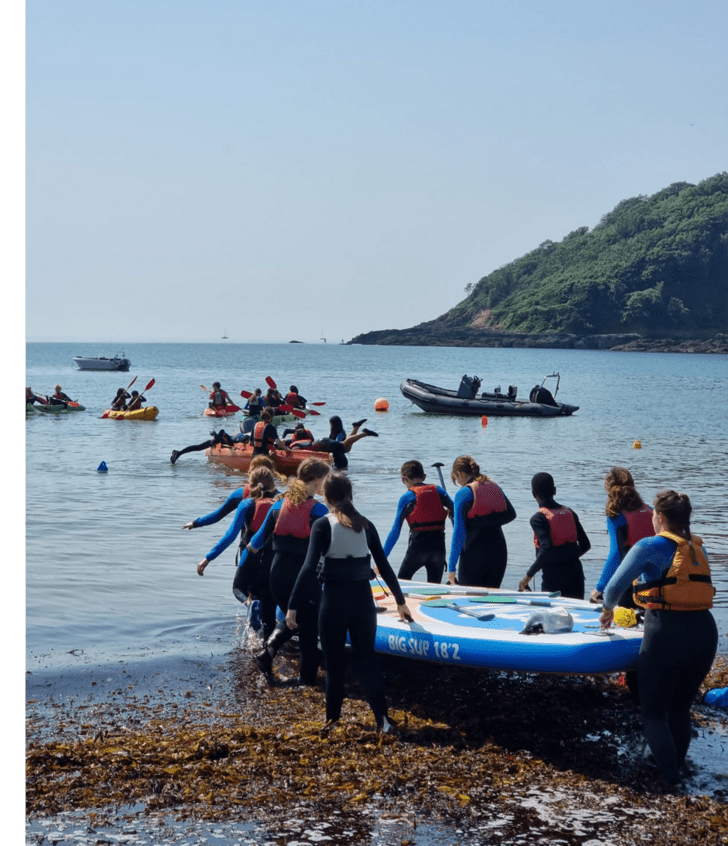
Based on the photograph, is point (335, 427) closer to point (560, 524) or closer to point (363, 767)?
point (560, 524)

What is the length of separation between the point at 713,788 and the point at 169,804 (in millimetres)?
2882

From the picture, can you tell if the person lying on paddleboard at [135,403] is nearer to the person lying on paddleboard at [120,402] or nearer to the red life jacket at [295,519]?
the person lying on paddleboard at [120,402]

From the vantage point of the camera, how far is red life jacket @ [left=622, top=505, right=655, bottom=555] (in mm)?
6748

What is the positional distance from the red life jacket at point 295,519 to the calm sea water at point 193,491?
1.87m

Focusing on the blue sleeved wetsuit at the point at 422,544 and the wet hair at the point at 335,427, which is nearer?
the blue sleeved wetsuit at the point at 422,544

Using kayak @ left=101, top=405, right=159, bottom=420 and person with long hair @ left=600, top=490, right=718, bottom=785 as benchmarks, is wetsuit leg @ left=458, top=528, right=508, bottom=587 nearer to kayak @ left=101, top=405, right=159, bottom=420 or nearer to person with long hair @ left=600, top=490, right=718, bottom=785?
person with long hair @ left=600, top=490, right=718, bottom=785

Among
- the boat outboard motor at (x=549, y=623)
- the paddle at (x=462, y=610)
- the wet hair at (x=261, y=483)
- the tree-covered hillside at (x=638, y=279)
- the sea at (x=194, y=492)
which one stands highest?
Result: the tree-covered hillside at (x=638, y=279)

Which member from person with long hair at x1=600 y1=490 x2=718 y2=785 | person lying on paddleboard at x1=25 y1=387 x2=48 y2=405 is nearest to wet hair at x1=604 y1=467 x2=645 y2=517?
person with long hair at x1=600 y1=490 x2=718 y2=785

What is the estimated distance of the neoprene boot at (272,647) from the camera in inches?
278

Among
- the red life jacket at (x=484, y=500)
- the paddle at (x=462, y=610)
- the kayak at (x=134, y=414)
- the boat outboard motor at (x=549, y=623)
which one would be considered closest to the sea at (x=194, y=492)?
the kayak at (x=134, y=414)

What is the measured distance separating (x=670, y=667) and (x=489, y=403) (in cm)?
3406

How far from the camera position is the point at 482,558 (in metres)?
→ 8.10

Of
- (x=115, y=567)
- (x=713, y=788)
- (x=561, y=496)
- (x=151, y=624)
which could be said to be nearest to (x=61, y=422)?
(x=561, y=496)

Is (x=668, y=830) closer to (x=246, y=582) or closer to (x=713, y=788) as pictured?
(x=713, y=788)
